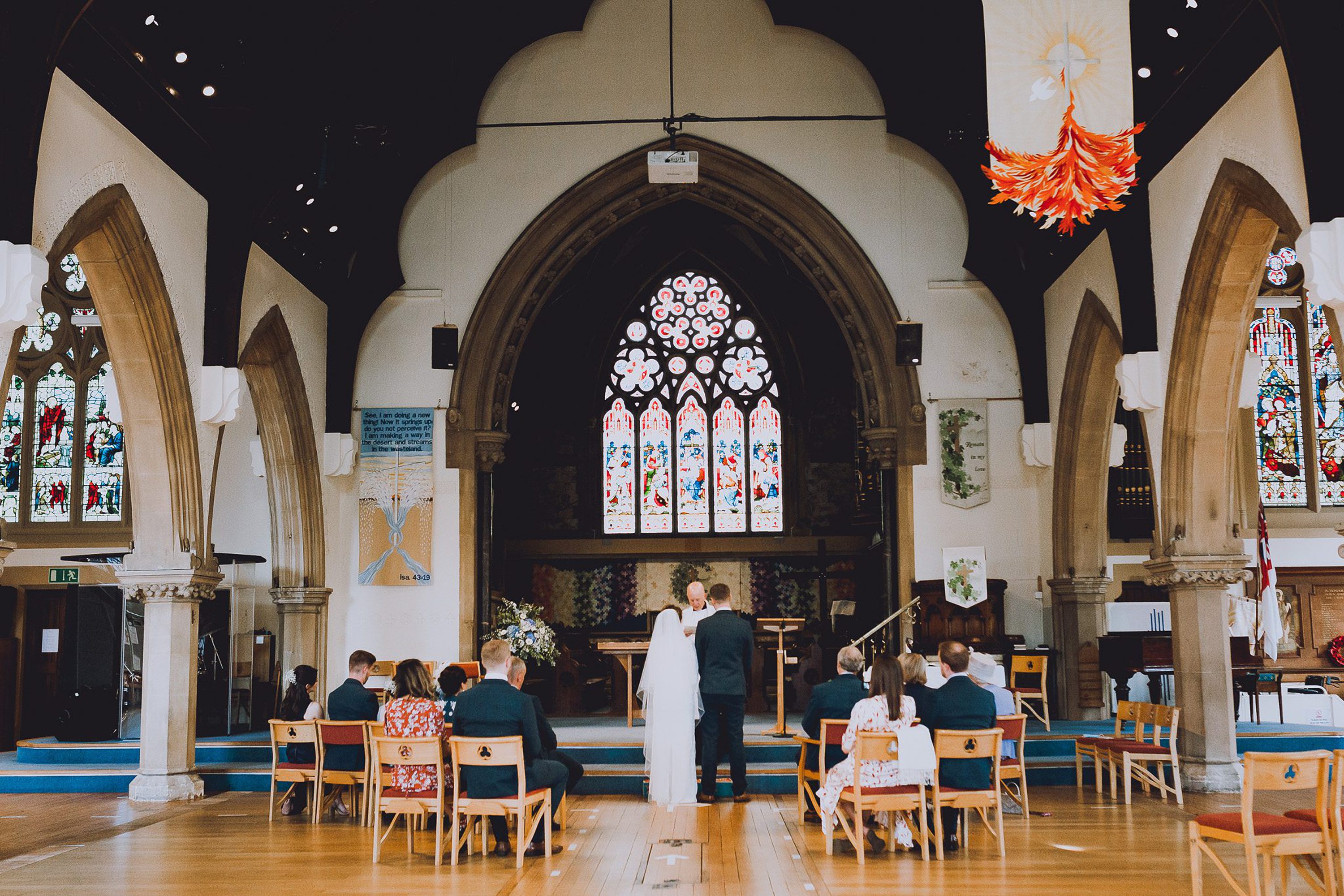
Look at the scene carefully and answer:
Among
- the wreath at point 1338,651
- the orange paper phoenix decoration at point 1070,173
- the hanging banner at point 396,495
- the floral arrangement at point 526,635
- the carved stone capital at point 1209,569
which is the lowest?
the wreath at point 1338,651

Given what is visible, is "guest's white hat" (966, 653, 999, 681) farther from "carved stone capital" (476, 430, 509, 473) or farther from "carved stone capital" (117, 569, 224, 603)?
"carved stone capital" (476, 430, 509, 473)

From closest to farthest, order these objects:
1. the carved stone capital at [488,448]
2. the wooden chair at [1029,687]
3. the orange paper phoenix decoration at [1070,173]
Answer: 1. the orange paper phoenix decoration at [1070,173]
2. the wooden chair at [1029,687]
3. the carved stone capital at [488,448]

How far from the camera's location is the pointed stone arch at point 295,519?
12484 mm

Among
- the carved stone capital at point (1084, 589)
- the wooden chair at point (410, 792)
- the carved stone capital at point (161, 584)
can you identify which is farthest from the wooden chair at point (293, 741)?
the carved stone capital at point (1084, 589)

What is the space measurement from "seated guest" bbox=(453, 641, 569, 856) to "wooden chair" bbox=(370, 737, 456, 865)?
0.57ft

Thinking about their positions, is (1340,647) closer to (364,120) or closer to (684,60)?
(684,60)

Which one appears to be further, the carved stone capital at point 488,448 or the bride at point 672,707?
the carved stone capital at point 488,448

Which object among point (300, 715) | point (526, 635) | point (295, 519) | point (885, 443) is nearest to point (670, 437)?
point (885, 443)

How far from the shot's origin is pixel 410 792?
6.82 metres

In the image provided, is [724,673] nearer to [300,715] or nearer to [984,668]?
[984,668]

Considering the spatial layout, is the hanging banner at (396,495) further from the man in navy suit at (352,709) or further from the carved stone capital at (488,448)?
the man in navy suit at (352,709)

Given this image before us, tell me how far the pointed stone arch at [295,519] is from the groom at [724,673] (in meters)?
5.94

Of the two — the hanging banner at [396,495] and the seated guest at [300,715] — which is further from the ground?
the hanging banner at [396,495]

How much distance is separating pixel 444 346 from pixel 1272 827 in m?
8.96
